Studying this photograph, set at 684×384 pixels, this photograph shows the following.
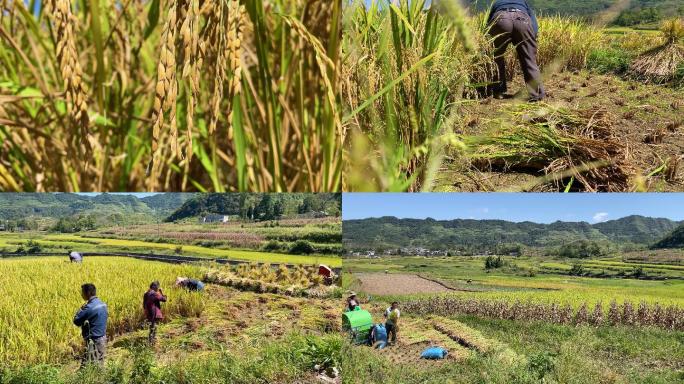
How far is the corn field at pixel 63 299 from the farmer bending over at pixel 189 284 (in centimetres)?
3

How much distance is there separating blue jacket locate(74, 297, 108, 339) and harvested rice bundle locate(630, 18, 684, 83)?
3.34m

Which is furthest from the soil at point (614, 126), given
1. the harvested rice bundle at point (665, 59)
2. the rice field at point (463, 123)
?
the harvested rice bundle at point (665, 59)

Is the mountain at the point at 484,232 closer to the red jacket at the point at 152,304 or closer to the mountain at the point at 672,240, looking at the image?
the mountain at the point at 672,240

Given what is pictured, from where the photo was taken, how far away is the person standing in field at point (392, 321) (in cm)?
281

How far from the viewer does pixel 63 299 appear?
266 cm

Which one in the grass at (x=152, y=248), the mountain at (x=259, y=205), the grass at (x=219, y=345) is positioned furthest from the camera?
the grass at (x=152, y=248)

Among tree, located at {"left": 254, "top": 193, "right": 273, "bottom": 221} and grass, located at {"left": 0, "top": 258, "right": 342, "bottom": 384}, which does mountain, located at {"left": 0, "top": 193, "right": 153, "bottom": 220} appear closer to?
grass, located at {"left": 0, "top": 258, "right": 342, "bottom": 384}

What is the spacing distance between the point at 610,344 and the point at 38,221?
293 cm

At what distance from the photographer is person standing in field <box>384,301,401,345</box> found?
111 inches

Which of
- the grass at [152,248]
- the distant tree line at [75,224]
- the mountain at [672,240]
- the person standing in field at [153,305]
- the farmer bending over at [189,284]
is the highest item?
the mountain at [672,240]

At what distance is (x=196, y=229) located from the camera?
283cm

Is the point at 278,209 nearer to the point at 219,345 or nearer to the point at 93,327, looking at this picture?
the point at 219,345

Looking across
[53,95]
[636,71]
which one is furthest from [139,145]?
[636,71]

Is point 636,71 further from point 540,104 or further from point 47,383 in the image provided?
point 47,383
